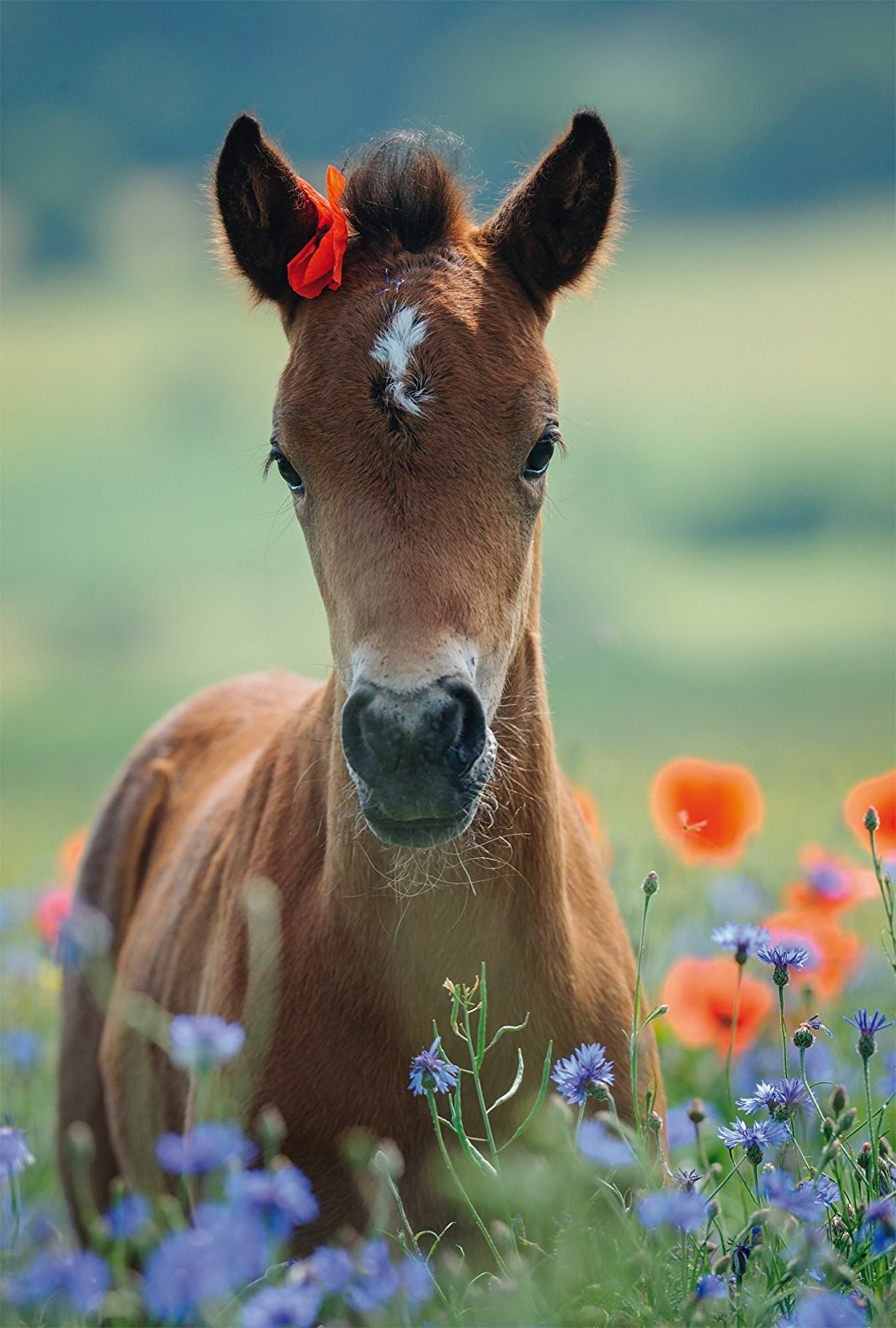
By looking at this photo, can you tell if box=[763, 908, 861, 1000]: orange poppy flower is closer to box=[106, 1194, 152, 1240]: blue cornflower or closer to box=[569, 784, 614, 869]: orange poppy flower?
box=[569, 784, 614, 869]: orange poppy flower

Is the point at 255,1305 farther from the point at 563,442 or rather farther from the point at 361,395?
the point at 563,442

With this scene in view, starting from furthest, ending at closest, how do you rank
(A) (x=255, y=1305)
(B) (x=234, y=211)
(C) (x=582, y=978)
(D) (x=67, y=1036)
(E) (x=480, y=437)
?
(D) (x=67, y=1036)
(B) (x=234, y=211)
(C) (x=582, y=978)
(E) (x=480, y=437)
(A) (x=255, y=1305)

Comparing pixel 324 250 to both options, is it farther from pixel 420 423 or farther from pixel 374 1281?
pixel 374 1281

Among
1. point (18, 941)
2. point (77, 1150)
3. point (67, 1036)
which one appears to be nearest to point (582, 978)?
point (77, 1150)

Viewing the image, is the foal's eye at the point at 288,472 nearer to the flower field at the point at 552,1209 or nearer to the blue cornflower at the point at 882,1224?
the flower field at the point at 552,1209

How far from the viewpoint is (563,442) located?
3.01 m

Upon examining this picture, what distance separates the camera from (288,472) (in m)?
3.04

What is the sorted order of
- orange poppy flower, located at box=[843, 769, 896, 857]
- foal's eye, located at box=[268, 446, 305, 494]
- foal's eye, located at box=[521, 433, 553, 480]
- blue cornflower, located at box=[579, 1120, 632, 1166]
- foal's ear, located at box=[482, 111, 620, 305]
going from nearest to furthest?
blue cornflower, located at box=[579, 1120, 632, 1166], foal's eye, located at box=[521, 433, 553, 480], foal's eye, located at box=[268, 446, 305, 494], foal's ear, located at box=[482, 111, 620, 305], orange poppy flower, located at box=[843, 769, 896, 857]

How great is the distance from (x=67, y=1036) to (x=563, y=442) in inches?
124

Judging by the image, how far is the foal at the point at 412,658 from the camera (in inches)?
98.2

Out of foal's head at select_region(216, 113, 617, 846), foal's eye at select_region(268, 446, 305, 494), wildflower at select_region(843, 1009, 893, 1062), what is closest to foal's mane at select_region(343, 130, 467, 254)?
foal's head at select_region(216, 113, 617, 846)

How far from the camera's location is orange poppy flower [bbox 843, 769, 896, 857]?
3434mm

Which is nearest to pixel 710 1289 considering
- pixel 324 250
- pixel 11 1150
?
pixel 11 1150

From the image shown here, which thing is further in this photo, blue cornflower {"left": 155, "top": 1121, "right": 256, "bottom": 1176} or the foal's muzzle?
the foal's muzzle
